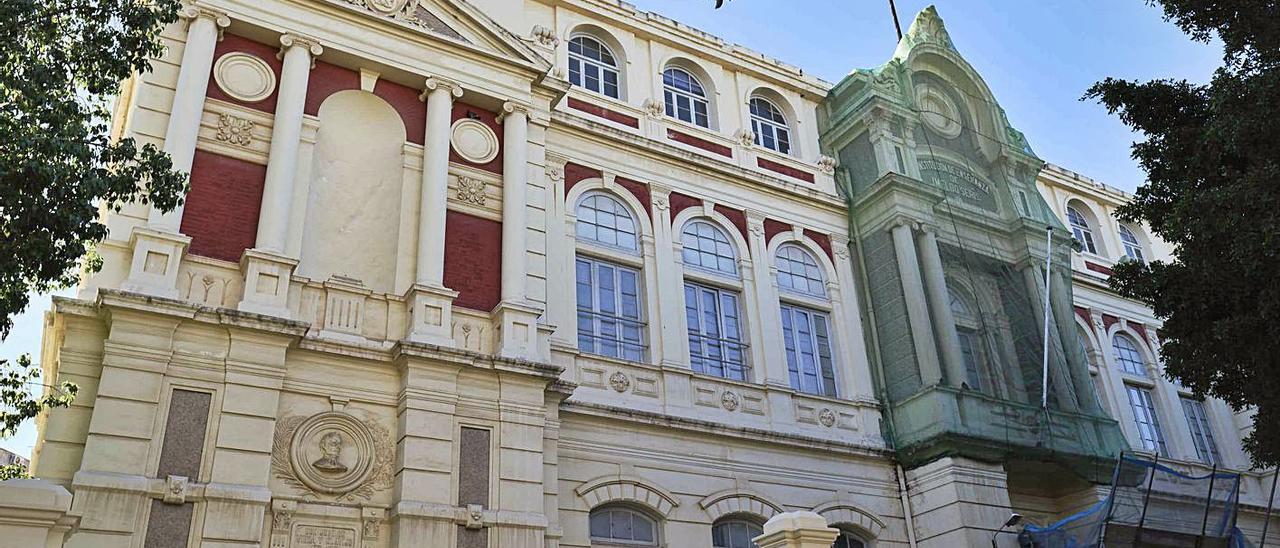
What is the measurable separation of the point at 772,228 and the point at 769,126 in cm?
263

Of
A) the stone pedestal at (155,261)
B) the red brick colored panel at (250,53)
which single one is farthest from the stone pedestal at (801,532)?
the red brick colored panel at (250,53)

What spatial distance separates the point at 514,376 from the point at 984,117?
12.4m

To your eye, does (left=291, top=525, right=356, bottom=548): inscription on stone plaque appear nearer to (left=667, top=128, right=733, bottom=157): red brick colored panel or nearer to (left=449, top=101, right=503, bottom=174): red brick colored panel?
(left=449, top=101, right=503, bottom=174): red brick colored panel

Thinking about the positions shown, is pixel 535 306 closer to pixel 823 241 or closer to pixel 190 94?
pixel 190 94

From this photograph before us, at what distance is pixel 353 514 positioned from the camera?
10.8 m

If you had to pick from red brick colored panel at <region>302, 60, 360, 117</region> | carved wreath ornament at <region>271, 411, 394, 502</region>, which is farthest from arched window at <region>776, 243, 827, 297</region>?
carved wreath ornament at <region>271, 411, 394, 502</region>

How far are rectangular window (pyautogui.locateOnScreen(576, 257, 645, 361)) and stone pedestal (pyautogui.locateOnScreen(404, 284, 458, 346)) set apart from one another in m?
2.64

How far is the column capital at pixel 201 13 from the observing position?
12.8 meters

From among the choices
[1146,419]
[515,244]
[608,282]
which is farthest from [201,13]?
[1146,419]

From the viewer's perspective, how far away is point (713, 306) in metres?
16.3

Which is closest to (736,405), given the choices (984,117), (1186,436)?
(984,117)

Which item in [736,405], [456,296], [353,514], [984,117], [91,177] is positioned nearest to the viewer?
[91,177]

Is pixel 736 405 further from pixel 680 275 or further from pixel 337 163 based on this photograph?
pixel 337 163

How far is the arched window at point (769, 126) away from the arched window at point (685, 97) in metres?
1.00
